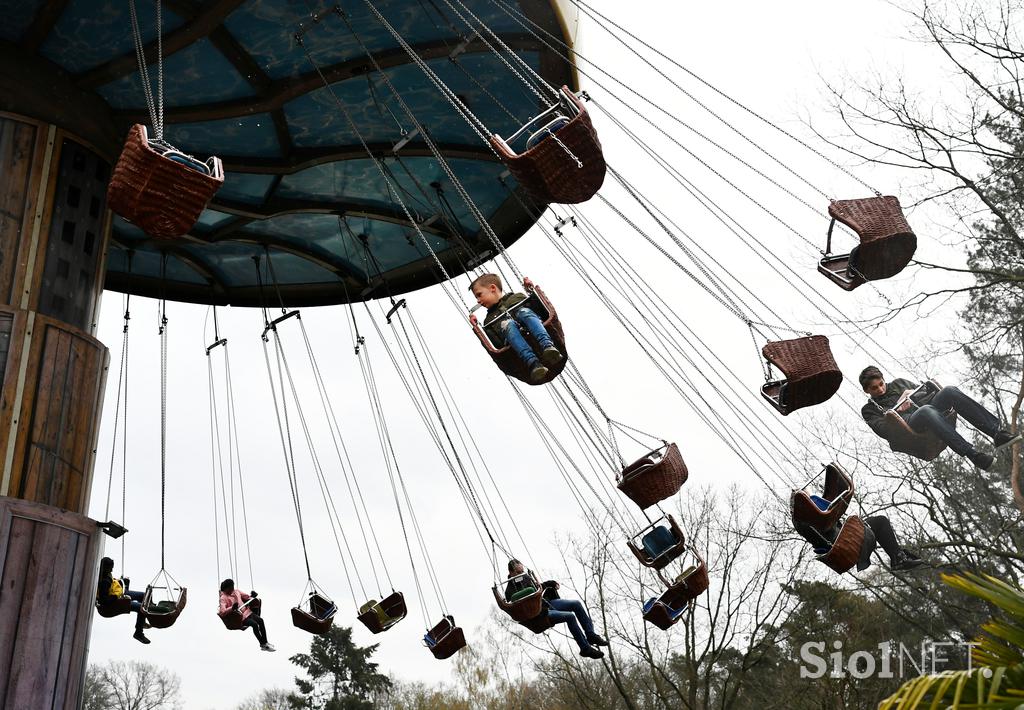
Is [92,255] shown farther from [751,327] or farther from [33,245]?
[751,327]

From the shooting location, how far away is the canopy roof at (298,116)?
37.2 ft

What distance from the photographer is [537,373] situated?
8.59 m

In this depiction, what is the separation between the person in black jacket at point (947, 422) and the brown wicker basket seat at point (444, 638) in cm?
596

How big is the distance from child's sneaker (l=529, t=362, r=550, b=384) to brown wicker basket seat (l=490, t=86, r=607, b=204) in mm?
1396

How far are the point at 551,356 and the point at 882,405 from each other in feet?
12.8

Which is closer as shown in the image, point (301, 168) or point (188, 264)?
point (301, 168)

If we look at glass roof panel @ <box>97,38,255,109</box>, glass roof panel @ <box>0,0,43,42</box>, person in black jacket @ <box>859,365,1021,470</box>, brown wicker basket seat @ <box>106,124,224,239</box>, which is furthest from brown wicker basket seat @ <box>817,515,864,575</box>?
glass roof panel @ <box>0,0,43,42</box>

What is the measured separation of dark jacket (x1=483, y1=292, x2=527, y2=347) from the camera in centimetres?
884

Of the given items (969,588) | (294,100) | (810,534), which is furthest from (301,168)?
(969,588)

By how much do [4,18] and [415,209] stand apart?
6.17 meters

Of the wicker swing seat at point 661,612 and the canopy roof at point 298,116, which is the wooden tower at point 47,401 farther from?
the wicker swing seat at point 661,612

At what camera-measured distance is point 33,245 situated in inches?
412

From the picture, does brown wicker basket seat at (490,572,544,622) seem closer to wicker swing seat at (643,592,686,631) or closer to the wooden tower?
wicker swing seat at (643,592,686,631)

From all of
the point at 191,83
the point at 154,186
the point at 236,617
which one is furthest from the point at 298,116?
the point at 236,617
